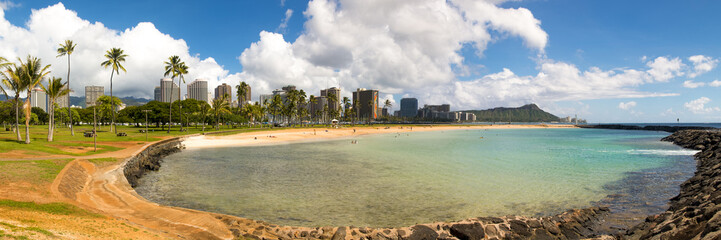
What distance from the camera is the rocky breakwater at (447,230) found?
1178 cm

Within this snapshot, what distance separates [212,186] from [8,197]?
9.69m

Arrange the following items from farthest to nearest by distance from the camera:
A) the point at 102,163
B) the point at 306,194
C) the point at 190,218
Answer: the point at 102,163 < the point at 306,194 < the point at 190,218

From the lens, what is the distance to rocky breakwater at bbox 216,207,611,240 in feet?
38.7

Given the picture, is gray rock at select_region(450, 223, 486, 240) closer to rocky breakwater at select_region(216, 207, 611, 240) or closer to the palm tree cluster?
rocky breakwater at select_region(216, 207, 611, 240)

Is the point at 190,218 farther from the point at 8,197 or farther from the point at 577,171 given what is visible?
the point at 577,171

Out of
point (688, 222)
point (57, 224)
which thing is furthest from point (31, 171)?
point (688, 222)

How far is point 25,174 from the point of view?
17.8 meters

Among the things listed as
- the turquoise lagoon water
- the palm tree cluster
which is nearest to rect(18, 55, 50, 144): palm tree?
the palm tree cluster

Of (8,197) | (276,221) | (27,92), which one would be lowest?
(276,221)

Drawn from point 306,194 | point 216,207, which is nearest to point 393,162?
point 306,194

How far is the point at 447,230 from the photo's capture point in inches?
484

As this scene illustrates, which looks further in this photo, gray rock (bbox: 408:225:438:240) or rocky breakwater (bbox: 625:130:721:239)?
gray rock (bbox: 408:225:438:240)

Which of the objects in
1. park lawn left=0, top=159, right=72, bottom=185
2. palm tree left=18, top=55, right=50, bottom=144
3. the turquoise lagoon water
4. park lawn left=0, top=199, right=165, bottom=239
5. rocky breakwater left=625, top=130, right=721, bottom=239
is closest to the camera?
park lawn left=0, top=199, right=165, bottom=239

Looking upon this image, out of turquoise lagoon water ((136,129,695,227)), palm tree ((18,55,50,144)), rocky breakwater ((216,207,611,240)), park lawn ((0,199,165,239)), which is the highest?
palm tree ((18,55,50,144))
